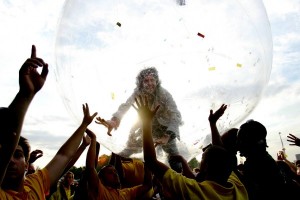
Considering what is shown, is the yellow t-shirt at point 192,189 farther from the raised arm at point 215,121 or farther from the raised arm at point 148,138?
the raised arm at point 215,121

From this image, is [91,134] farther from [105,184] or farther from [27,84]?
[27,84]

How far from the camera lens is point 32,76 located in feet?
5.74

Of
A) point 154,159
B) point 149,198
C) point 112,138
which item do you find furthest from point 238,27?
point 149,198

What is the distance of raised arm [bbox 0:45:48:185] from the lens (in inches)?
56.9

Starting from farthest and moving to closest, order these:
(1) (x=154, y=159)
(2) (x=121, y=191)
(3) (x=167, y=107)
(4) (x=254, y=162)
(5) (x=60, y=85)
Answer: (2) (x=121, y=191) < (5) (x=60, y=85) < (4) (x=254, y=162) < (3) (x=167, y=107) < (1) (x=154, y=159)

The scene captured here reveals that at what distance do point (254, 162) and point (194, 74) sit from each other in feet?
3.34

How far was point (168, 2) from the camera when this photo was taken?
7.19 feet

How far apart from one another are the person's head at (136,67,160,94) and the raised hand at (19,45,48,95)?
2.42ft

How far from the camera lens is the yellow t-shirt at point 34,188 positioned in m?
1.86

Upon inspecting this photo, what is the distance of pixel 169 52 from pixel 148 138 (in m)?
0.68

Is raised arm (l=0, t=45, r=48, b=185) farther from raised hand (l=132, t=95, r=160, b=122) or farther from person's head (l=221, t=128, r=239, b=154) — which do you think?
person's head (l=221, t=128, r=239, b=154)

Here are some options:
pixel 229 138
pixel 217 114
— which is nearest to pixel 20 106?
pixel 217 114

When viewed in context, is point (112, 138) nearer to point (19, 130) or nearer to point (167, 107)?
point (167, 107)

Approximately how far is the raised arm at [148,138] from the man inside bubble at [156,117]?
0.25 feet
